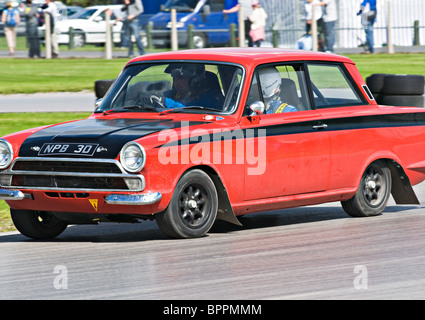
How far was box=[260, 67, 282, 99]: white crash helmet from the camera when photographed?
9242 mm

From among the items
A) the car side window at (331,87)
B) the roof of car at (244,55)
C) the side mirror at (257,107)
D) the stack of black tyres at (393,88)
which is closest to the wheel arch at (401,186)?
the car side window at (331,87)

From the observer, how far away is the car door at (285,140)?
348 inches

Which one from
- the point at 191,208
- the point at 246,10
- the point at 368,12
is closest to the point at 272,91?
the point at 191,208

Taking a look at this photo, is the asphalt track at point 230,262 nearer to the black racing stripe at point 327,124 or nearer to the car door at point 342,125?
the car door at point 342,125

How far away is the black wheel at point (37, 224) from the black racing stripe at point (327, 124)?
143cm

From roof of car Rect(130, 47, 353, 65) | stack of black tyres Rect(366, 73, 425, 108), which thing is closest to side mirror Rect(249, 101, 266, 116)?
roof of car Rect(130, 47, 353, 65)

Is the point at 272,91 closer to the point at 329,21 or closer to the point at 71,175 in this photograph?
the point at 71,175

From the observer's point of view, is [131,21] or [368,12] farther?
[368,12]

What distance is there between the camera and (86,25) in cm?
4059

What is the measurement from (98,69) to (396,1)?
12233 mm

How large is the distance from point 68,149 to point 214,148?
117 centimetres

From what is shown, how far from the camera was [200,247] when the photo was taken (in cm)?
813
